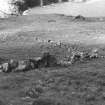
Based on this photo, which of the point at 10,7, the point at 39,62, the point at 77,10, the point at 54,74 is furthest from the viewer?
the point at 10,7

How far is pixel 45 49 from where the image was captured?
457 inches

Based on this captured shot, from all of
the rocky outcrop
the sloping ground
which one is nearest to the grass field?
the sloping ground

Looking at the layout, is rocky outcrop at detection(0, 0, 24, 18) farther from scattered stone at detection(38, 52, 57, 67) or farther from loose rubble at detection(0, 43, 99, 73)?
scattered stone at detection(38, 52, 57, 67)

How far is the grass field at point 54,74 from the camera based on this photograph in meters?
6.27

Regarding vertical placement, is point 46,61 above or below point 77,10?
below

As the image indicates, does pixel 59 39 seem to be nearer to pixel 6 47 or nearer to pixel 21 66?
pixel 6 47

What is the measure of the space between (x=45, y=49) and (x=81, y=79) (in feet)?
14.0

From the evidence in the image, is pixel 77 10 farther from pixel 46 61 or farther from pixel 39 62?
pixel 39 62

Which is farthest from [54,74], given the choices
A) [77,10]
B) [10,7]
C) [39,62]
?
[10,7]

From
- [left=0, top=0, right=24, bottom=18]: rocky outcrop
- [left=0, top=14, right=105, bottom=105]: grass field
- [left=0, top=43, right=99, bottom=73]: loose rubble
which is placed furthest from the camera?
[left=0, top=0, right=24, bottom=18]: rocky outcrop

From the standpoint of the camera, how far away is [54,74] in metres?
7.93

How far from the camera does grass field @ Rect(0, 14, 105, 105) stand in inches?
247

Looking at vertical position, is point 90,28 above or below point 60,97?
above

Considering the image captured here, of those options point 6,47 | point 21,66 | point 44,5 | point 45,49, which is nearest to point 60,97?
point 21,66
